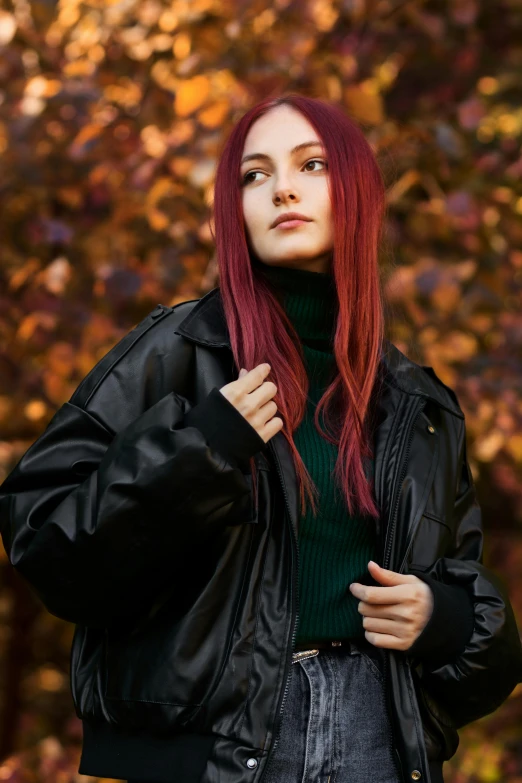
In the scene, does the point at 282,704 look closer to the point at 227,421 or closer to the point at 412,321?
the point at 227,421

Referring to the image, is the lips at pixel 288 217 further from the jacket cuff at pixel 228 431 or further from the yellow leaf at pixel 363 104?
the yellow leaf at pixel 363 104

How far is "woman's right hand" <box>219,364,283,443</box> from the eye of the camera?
165 centimetres

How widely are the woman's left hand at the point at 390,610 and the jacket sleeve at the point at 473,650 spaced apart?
5cm

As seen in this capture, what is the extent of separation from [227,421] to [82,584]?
35 cm

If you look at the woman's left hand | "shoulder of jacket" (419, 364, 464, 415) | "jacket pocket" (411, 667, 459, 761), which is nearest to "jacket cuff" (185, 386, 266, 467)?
the woman's left hand

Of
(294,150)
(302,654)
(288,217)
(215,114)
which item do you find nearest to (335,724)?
(302,654)

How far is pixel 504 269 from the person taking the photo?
367 cm

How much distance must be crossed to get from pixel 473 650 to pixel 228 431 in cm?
64

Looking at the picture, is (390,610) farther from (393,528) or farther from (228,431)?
(228,431)

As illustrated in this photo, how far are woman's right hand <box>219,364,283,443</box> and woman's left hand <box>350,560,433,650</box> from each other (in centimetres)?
30

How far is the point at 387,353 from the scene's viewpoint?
6.97ft

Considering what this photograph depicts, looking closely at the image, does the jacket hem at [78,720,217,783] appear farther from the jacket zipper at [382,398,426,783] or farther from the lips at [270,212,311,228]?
the lips at [270,212,311,228]

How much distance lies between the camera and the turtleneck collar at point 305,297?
2002 mm

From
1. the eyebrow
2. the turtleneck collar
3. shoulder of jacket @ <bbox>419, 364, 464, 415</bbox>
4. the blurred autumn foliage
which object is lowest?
shoulder of jacket @ <bbox>419, 364, 464, 415</bbox>
